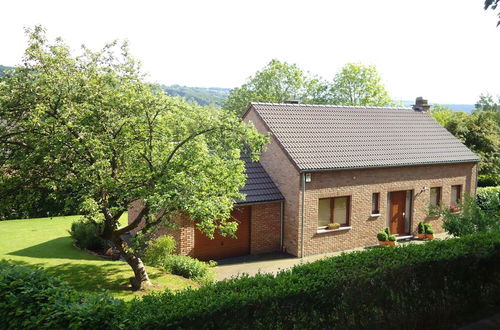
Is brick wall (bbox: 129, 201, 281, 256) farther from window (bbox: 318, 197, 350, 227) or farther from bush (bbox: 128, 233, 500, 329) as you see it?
bush (bbox: 128, 233, 500, 329)

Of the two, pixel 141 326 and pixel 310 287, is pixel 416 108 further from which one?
pixel 141 326

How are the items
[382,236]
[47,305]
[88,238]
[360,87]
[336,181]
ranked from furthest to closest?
[360,87]
[382,236]
[336,181]
[88,238]
[47,305]

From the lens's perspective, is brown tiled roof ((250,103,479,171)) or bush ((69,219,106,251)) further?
brown tiled roof ((250,103,479,171))

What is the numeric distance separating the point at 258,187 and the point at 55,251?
28.0 feet

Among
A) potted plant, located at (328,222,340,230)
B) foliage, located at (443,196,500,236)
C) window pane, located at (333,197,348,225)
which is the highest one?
foliage, located at (443,196,500,236)

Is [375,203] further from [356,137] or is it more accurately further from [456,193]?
[456,193]

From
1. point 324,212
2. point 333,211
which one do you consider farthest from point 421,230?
point 324,212

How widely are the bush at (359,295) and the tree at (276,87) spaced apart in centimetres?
4248

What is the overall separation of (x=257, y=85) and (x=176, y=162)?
142 ft

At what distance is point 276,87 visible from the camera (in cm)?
5256

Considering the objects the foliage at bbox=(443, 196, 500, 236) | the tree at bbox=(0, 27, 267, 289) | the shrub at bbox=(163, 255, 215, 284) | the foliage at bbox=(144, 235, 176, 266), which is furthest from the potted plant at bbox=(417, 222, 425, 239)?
the tree at bbox=(0, 27, 267, 289)

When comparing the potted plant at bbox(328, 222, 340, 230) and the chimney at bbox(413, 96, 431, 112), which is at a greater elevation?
the chimney at bbox(413, 96, 431, 112)

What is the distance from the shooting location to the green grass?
13031 millimetres

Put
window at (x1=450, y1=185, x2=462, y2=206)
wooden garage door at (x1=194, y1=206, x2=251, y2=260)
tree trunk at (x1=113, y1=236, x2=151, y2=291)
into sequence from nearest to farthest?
tree trunk at (x1=113, y1=236, x2=151, y2=291)
wooden garage door at (x1=194, y1=206, x2=251, y2=260)
window at (x1=450, y1=185, x2=462, y2=206)
